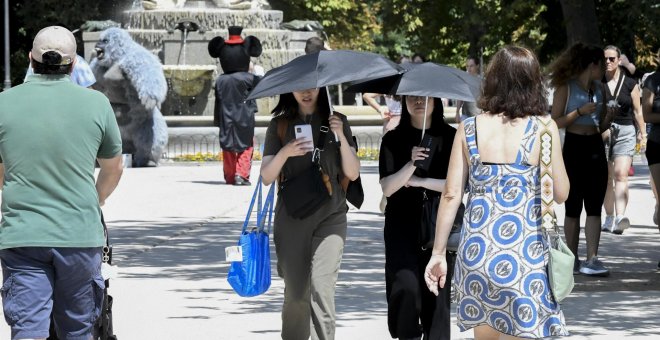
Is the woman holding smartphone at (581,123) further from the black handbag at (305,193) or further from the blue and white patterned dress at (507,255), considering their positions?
the blue and white patterned dress at (507,255)

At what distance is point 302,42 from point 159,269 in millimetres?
23176

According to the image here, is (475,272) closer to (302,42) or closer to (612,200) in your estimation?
(612,200)

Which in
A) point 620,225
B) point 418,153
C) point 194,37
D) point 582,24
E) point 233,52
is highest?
point 582,24

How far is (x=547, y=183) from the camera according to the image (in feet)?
22.1

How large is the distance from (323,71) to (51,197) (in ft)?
6.10

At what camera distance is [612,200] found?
616 inches

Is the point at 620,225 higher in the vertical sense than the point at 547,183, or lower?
lower

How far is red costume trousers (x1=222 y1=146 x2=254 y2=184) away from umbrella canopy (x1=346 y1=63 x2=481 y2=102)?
13486mm

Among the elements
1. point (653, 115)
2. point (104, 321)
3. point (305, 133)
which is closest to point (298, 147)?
point (305, 133)

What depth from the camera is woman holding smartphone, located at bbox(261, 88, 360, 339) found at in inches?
317

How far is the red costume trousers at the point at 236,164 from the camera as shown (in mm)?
22000

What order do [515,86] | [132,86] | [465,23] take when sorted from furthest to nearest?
[465,23]
[132,86]
[515,86]

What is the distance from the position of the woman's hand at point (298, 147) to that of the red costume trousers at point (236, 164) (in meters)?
13.9

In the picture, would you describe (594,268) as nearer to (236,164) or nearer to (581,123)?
(581,123)
